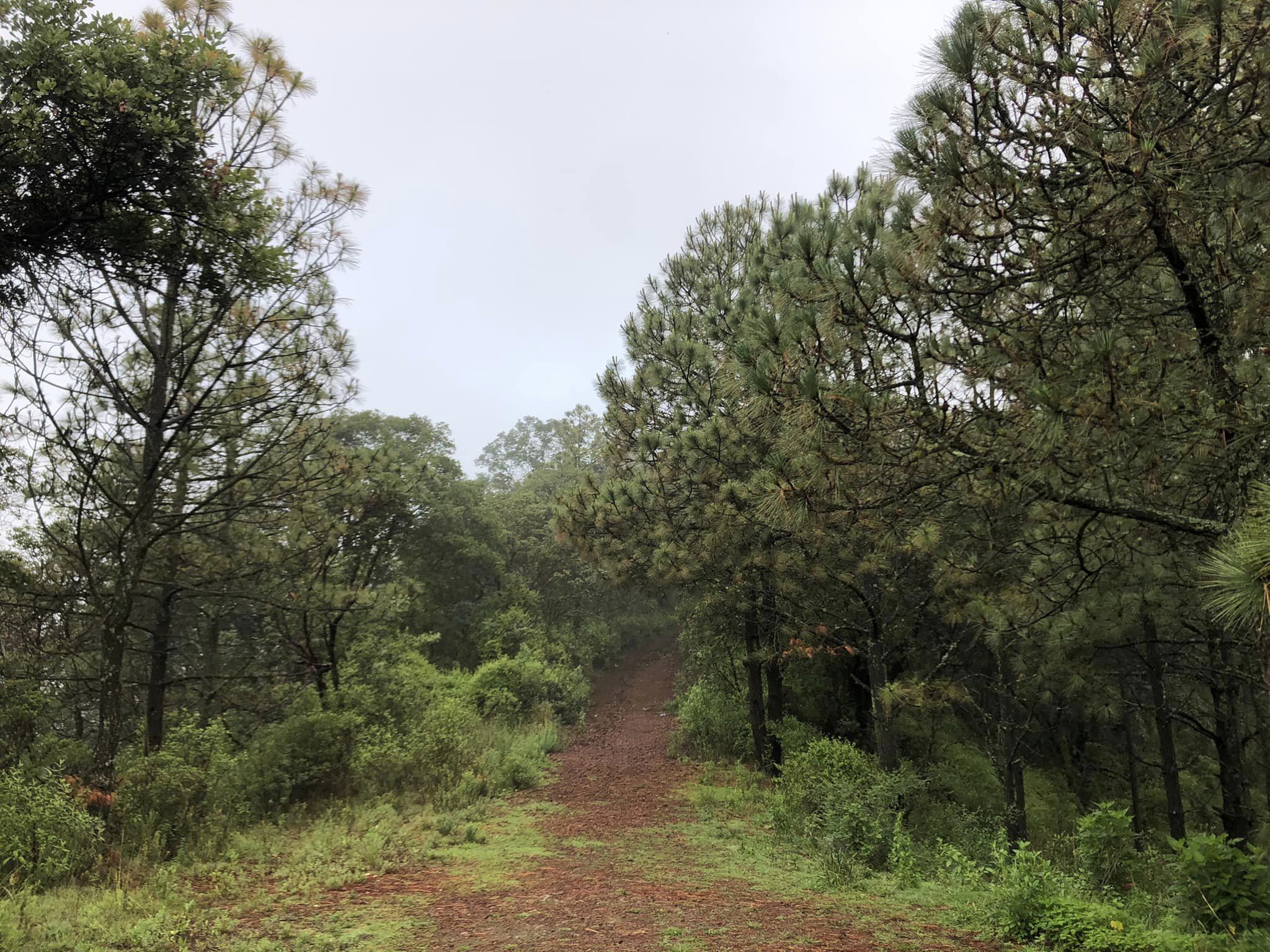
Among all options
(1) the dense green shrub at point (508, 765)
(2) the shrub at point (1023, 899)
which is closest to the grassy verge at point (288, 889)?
(1) the dense green shrub at point (508, 765)

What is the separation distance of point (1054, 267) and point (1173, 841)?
351 cm

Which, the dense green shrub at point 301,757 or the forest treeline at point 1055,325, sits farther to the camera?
the dense green shrub at point 301,757

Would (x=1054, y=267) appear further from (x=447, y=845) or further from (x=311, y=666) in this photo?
(x=311, y=666)

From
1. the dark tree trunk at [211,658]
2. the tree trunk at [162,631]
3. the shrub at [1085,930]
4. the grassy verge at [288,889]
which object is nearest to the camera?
the shrub at [1085,930]

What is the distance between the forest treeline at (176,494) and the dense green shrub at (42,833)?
19 mm

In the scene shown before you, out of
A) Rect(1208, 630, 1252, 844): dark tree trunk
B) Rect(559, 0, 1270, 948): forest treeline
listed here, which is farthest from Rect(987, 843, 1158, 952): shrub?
Rect(1208, 630, 1252, 844): dark tree trunk

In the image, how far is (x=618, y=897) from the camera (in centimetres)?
548

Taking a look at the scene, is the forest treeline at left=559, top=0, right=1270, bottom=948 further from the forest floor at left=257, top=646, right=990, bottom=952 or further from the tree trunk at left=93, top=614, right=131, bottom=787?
the tree trunk at left=93, top=614, right=131, bottom=787

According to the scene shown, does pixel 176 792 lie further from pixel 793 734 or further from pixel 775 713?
pixel 793 734

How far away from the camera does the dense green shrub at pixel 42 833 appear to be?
5082 millimetres

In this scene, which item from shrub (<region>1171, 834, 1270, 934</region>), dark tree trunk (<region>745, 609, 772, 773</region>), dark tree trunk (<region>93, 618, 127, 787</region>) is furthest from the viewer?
dark tree trunk (<region>745, 609, 772, 773</region>)

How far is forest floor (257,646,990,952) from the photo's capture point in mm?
4359

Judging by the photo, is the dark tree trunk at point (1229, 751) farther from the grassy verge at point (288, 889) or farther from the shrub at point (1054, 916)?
the grassy verge at point (288, 889)

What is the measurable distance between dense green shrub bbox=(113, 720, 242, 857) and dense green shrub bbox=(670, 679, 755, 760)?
27.8 ft
